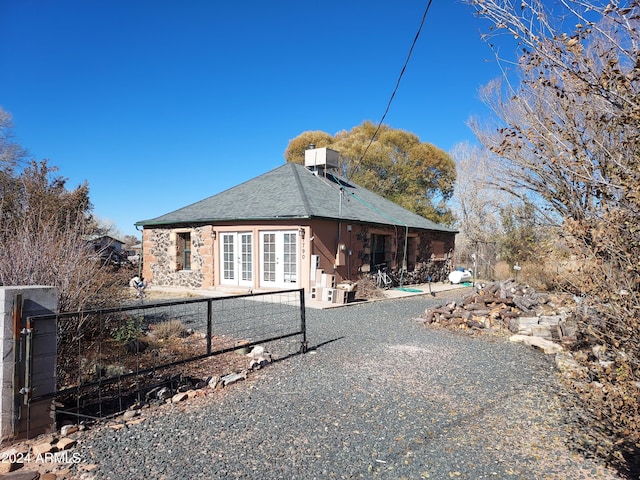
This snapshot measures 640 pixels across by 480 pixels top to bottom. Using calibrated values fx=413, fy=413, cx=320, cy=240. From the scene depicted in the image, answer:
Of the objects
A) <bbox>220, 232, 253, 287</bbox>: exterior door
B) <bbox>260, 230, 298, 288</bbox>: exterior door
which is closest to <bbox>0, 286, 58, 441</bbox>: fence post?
<bbox>260, 230, 298, 288</bbox>: exterior door

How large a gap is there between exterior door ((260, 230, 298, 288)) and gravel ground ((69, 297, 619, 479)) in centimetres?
680

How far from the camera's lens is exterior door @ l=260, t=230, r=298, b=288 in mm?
12680

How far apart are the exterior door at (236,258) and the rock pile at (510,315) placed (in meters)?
6.38

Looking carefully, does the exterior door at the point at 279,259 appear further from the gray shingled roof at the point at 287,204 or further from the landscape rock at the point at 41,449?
the landscape rock at the point at 41,449

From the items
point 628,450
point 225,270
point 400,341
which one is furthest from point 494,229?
point 628,450

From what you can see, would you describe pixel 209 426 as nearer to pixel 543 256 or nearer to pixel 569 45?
pixel 543 256

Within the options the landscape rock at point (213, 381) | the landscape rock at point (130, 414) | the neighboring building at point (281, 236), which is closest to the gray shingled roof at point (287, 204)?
the neighboring building at point (281, 236)

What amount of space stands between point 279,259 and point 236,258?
5.59 feet

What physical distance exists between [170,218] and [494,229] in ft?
69.9

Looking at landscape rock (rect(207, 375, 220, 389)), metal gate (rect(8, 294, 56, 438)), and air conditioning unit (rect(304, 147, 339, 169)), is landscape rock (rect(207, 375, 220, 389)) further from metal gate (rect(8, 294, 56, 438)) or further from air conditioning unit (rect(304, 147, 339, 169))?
air conditioning unit (rect(304, 147, 339, 169))

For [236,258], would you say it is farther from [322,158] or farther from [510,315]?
[510,315]

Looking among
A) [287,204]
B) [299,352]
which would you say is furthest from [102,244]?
[287,204]

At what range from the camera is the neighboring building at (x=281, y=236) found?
12.7 m

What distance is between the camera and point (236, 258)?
13711 mm
